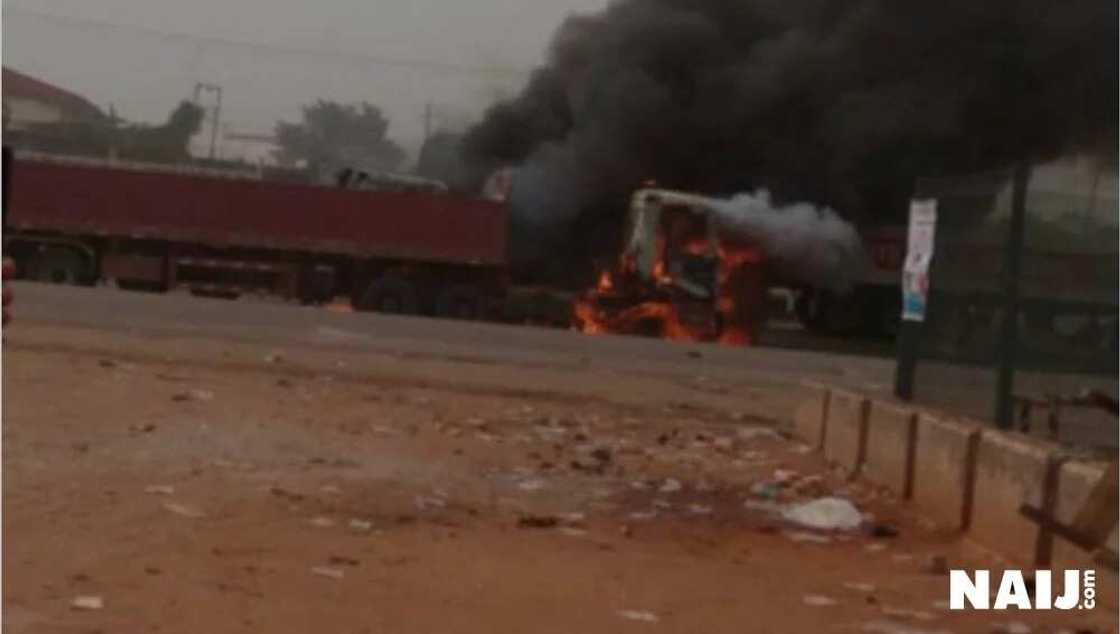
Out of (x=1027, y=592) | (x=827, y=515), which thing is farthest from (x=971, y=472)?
(x=1027, y=592)

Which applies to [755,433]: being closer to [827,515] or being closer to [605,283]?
[827,515]

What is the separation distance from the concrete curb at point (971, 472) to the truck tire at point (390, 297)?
22188 mm

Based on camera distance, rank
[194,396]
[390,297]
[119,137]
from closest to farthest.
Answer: [194,396] → [390,297] → [119,137]

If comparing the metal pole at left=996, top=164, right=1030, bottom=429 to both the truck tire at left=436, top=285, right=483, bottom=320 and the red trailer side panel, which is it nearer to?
the truck tire at left=436, top=285, right=483, bottom=320

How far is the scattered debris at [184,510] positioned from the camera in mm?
7168

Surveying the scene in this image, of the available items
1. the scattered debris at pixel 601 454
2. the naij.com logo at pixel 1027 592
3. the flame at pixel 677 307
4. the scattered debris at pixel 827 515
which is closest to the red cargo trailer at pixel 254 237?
the flame at pixel 677 307

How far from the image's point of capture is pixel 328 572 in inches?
243

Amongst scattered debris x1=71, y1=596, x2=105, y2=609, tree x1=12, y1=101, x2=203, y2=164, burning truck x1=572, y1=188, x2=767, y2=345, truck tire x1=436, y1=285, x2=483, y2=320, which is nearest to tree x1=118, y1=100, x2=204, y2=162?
tree x1=12, y1=101, x2=203, y2=164

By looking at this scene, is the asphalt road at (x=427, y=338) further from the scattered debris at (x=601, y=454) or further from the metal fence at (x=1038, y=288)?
the metal fence at (x=1038, y=288)

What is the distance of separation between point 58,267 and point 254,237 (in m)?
3.71

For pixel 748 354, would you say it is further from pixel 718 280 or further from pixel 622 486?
pixel 622 486

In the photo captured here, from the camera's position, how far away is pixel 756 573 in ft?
22.2

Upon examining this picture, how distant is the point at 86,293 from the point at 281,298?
7.48m

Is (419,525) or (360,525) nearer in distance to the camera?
(360,525)
